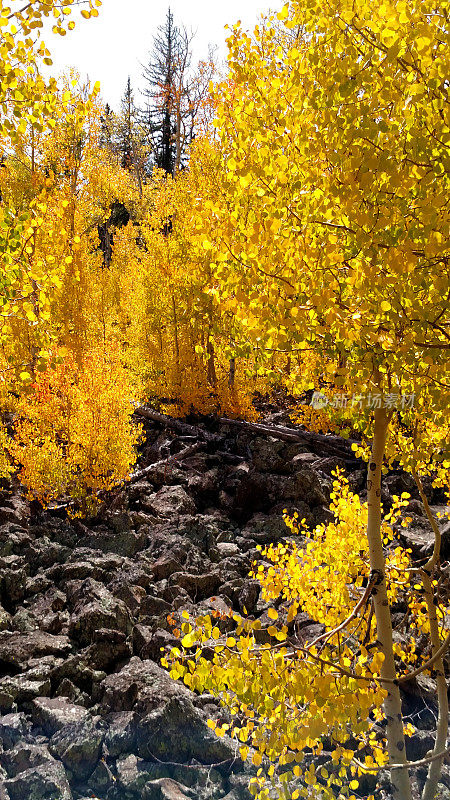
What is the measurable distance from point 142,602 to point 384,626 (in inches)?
186

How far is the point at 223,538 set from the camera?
9.03 m

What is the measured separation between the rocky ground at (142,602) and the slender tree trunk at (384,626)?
2.41m

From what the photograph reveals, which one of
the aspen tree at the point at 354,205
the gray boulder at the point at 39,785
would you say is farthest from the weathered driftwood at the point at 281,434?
the aspen tree at the point at 354,205

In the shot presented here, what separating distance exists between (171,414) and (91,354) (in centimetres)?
289

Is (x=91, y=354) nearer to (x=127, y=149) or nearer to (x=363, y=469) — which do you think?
(x=363, y=469)

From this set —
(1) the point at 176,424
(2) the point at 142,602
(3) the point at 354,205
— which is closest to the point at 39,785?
(2) the point at 142,602

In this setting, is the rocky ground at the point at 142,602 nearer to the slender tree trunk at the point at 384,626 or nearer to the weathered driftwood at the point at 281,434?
the weathered driftwood at the point at 281,434

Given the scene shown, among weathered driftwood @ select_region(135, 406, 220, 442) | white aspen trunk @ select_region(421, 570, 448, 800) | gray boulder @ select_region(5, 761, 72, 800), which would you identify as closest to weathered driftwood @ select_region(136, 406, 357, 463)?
weathered driftwood @ select_region(135, 406, 220, 442)

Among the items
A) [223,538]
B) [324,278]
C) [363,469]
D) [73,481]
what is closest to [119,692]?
[223,538]

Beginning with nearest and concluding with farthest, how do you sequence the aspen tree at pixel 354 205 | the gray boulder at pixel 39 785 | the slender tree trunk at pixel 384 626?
the aspen tree at pixel 354 205
the slender tree trunk at pixel 384 626
the gray boulder at pixel 39 785

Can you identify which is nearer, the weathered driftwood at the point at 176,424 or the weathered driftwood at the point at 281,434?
the weathered driftwood at the point at 281,434

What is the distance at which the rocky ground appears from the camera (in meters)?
5.00

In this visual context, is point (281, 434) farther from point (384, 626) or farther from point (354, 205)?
point (354, 205)

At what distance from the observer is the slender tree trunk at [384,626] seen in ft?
9.58
